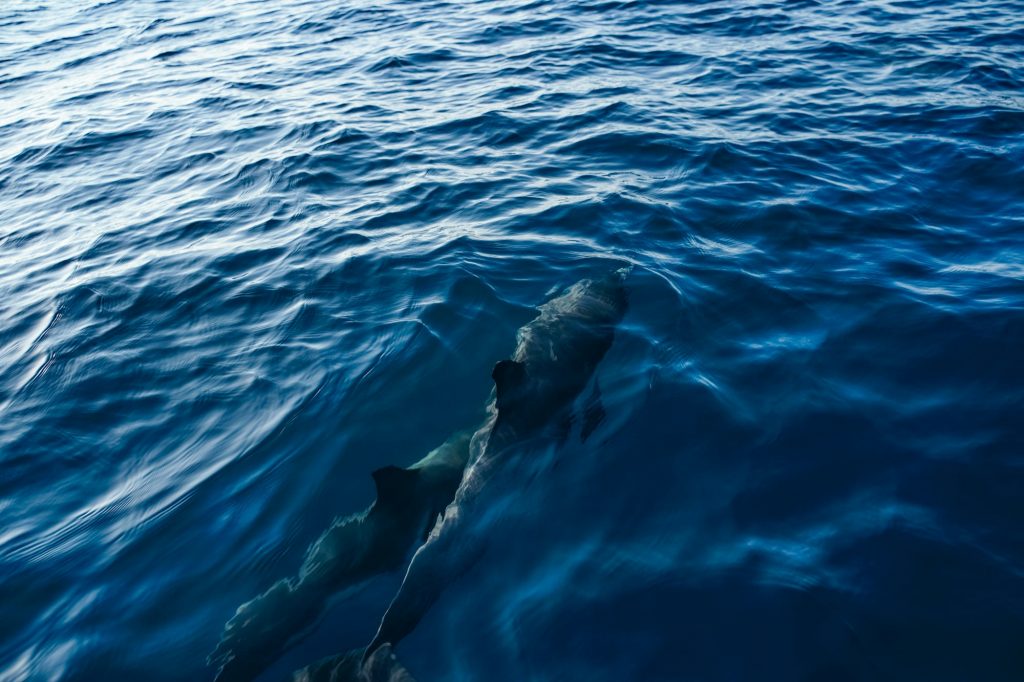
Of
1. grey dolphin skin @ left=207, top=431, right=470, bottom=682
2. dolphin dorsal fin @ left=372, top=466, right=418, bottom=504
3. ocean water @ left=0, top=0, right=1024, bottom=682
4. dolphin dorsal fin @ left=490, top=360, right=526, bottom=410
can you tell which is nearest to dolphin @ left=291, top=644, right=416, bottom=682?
ocean water @ left=0, top=0, right=1024, bottom=682

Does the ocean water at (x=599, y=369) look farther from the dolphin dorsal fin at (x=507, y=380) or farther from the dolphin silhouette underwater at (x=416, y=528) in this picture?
the dolphin dorsal fin at (x=507, y=380)

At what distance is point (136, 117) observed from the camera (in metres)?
15.7

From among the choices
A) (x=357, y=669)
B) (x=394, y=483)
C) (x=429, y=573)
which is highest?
(x=394, y=483)

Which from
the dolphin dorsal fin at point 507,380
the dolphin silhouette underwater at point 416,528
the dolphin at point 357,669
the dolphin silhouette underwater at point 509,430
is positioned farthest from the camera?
the dolphin dorsal fin at point 507,380

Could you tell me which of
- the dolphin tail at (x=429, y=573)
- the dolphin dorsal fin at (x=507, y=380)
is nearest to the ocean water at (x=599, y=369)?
the dolphin tail at (x=429, y=573)

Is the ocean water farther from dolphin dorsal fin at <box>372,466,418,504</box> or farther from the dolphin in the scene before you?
dolphin dorsal fin at <box>372,466,418,504</box>

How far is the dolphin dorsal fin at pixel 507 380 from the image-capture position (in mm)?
6316

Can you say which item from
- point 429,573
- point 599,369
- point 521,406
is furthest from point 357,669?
point 599,369

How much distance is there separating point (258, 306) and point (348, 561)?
423 cm

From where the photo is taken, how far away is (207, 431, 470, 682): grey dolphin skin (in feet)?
16.1

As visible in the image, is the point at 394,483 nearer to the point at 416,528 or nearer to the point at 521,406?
the point at 416,528

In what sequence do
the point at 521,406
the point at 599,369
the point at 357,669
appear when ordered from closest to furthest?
1. the point at 357,669
2. the point at 521,406
3. the point at 599,369

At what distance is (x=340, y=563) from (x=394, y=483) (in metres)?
0.70

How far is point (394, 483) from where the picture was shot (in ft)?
18.4
